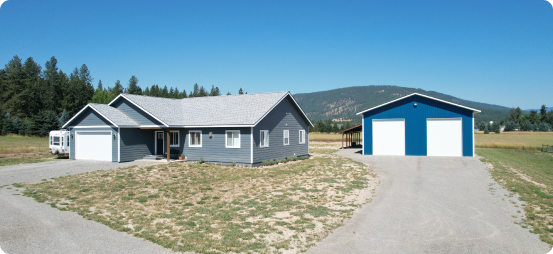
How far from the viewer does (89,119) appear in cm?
2220

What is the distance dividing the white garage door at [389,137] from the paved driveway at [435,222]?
36.2 ft

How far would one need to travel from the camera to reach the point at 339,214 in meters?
9.10

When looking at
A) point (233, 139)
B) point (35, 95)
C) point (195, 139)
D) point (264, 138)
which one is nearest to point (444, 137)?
point (264, 138)

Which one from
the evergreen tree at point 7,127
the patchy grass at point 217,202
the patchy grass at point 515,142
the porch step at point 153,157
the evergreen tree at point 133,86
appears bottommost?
the patchy grass at point 515,142

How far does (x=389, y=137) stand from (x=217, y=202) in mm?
20045

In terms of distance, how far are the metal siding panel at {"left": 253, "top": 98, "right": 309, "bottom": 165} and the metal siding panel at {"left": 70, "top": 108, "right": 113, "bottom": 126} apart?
10.8m

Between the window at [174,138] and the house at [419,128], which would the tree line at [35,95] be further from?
the house at [419,128]

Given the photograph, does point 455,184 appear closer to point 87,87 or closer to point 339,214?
point 339,214

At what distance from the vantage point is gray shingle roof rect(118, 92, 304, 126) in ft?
68.7

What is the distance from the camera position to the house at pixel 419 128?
972 inches

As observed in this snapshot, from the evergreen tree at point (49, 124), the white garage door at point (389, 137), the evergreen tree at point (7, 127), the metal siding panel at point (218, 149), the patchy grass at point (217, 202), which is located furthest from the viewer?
the evergreen tree at point (7, 127)

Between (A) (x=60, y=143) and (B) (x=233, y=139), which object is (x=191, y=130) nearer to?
(B) (x=233, y=139)

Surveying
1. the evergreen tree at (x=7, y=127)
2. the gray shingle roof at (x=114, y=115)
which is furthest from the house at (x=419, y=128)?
the evergreen tree at (x=7, y=127)

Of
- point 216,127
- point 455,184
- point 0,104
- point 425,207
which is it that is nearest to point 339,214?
point 425,207
